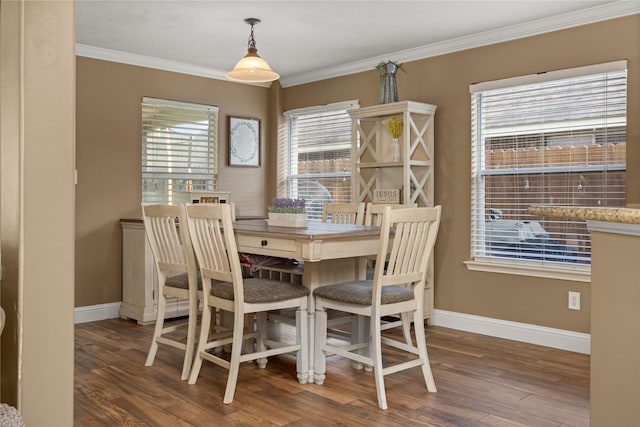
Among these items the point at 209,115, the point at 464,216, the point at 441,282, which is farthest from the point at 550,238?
the point at 209,115

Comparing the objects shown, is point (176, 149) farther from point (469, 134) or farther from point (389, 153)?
point (469, 134)

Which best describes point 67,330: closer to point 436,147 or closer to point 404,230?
point 404,230

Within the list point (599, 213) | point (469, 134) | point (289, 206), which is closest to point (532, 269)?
point (469, 134)

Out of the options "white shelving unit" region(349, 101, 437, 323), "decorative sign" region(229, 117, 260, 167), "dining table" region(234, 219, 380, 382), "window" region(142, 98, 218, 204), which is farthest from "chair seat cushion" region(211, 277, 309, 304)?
"decorative sign" region(229, 117, 260, 167)

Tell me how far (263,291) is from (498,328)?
213 cm

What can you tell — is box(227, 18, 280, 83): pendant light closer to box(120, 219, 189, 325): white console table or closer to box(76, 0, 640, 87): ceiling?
box(76, 0, 640, 87): ceiling

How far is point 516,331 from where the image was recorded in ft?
13.8

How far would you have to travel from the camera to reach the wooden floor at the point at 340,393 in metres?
2.69

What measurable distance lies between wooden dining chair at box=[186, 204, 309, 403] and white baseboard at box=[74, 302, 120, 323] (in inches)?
76.2

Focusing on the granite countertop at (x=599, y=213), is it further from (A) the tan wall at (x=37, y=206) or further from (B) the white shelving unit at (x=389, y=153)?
(B) the white shelving unit at (x=389, y=153)

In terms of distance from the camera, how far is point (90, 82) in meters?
4.81

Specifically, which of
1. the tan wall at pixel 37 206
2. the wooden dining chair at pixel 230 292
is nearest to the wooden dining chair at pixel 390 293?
the wooden dining chair at pixel 230 292

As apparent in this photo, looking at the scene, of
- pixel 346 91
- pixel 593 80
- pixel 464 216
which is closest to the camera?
pixel 593 80

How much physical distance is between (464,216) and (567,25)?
1.57 metres
